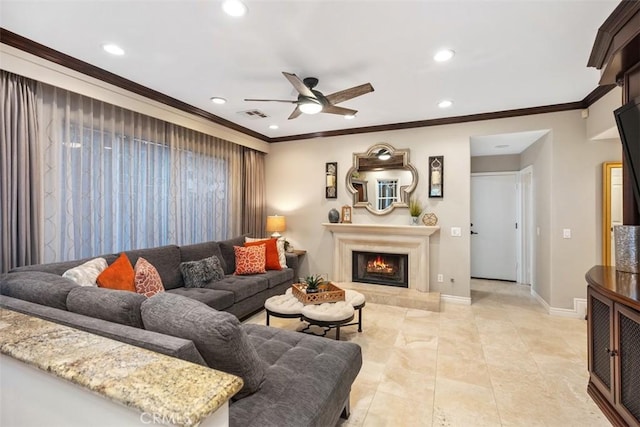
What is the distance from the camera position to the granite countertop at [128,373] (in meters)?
0.74

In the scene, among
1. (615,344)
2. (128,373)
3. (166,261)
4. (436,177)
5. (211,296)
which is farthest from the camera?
(436,177)

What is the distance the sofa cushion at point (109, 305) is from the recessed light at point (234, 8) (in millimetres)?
1876

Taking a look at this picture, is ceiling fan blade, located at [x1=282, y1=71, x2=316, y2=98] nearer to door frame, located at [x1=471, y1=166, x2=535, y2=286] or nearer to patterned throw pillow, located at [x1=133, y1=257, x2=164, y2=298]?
patterned throw pillow, located at [x1=133, y1=257, x2=164, y2=298]

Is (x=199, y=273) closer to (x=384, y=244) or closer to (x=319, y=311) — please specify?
(x=319, y=311)

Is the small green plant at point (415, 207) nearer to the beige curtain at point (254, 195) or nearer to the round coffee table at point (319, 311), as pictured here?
the round coffee table at point (319, 311)

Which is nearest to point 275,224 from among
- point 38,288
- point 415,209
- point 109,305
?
point 415,209

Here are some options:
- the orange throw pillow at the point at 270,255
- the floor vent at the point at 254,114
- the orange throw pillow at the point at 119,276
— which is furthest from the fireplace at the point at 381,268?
the orange throw pillow at the point at 119,276

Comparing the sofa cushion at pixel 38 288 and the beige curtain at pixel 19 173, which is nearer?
the sofa cushion at pixel 38 288

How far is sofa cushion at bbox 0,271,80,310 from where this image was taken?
66.7 inches

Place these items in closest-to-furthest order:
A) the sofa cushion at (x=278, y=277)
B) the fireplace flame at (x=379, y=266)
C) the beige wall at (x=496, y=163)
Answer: the sofa cushion at (x=278, y=277) < the fireplace flame at (x=379, y=266) < the beige wall at (x=496, y=163)

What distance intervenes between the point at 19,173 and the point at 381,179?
13.8ft

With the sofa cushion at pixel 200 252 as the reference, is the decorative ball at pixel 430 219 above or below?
above

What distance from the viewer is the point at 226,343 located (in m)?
1.22

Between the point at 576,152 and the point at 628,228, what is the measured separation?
7.73 feet
